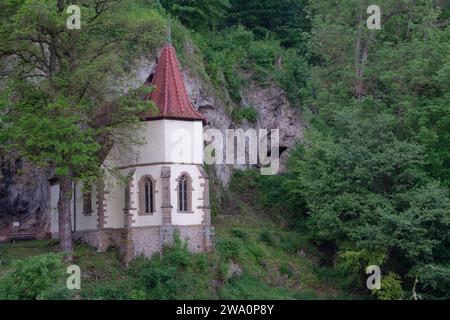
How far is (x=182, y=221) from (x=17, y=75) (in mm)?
8544

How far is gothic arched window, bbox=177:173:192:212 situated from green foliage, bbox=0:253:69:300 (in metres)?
8.48

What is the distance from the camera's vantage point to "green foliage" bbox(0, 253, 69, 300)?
30938 millimetres

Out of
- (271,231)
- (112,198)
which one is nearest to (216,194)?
(271,231)

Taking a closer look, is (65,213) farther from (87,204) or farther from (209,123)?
Result: (209,123)

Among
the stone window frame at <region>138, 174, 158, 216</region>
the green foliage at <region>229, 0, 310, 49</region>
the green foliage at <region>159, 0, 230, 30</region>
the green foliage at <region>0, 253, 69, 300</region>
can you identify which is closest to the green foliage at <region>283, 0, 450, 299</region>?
the stone window frame at <region>138, 174, 158, 216</region>

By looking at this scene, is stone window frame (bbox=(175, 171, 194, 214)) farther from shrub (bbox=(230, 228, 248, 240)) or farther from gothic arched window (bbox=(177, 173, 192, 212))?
shrub (bbox=(230, 228, 248, 240))

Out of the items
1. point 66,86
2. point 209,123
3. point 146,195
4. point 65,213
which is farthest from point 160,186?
point 209,123

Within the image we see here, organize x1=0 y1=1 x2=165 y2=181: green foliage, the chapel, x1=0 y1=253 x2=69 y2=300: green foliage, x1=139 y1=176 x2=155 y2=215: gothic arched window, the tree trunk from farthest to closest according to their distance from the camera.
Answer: x1=139 y1=176 x2=155 y2=215: gothic arched window < the chapel < the tree trunk < x1=0 y1=1 x2=165 y2=181: green foliage < x1=0 y1=253 x2=69 y2=300: green foliage

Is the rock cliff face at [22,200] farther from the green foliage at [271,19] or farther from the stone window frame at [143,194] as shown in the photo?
the green foliage at [271,19]

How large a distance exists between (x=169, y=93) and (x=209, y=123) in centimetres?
813

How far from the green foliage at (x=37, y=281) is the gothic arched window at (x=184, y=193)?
27.8 feet

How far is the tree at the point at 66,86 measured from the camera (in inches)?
1454

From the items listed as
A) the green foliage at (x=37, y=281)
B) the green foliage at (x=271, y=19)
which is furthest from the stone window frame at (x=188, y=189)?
the green foliage at (x=271, y=19)

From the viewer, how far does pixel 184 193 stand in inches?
1599
